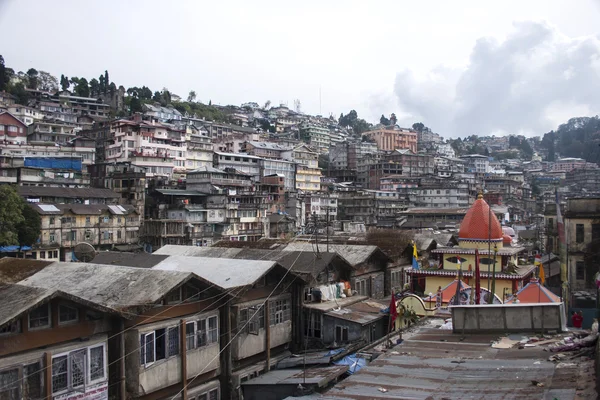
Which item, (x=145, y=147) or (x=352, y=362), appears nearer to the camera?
(x=352, y=362)

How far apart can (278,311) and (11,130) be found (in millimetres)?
73261

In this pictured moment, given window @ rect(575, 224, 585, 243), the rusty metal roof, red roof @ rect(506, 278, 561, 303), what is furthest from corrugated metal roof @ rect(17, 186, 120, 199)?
the rusty metal roof

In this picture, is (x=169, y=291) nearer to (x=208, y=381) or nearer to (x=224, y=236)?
(x=208, y=381)

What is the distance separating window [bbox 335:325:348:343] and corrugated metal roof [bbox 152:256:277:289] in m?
4.51

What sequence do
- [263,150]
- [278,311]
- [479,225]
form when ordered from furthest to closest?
[263,150] → [479,225] → [278,311]

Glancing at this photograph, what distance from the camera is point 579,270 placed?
3719cm

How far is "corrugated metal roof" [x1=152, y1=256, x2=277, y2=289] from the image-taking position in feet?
63.0

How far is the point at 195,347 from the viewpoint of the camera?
16.9 m

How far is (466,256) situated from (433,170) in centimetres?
9364

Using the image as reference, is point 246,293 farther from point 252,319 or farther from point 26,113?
point 26,113

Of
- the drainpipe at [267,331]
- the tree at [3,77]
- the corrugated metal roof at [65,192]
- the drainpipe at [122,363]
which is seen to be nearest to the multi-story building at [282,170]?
the corrugated metal roof at [65,192]

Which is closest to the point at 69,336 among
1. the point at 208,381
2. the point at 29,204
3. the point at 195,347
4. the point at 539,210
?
the point at 195,347

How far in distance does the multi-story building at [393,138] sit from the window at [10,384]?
137 metres

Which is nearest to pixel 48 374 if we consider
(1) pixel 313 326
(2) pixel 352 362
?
(2) pixel 352 362
